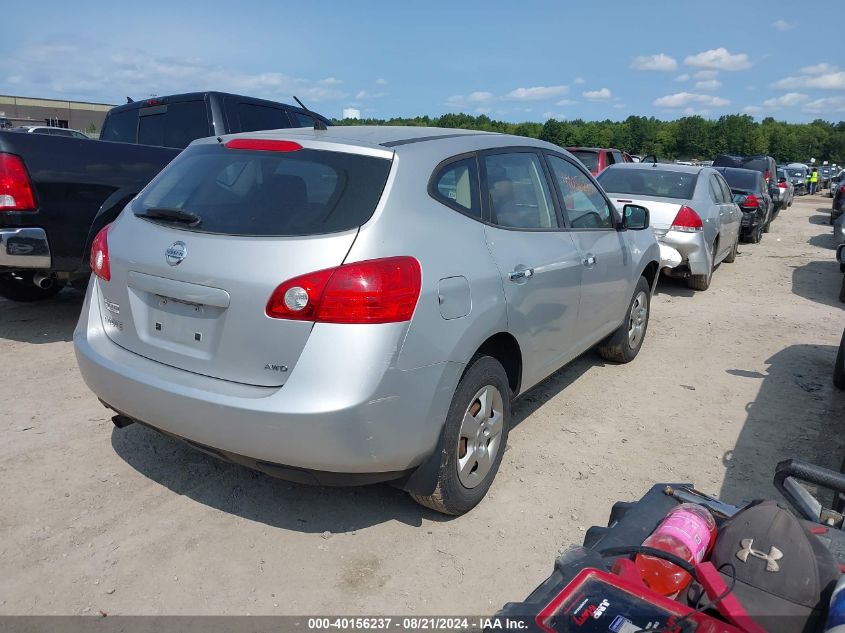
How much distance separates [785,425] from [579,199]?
6.93ft

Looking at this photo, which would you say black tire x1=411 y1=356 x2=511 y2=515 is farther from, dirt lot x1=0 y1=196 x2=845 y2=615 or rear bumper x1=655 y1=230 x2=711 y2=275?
rear bumper x1=655 y1=230 x2=711 y2=275

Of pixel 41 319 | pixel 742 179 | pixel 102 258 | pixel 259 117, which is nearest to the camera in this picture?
pixel 102 258

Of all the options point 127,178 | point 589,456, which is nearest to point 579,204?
point 589,456

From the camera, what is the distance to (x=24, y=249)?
16.2 feet

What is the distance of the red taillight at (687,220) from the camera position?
8.09 metres

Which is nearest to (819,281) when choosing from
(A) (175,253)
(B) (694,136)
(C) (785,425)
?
(C) (785,425)

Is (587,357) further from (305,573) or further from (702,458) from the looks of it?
(305,573)

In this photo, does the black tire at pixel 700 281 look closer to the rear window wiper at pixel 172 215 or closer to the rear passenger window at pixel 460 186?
the rear passenger window at pixel 460 186

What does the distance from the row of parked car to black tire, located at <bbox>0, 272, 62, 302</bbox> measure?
383cm

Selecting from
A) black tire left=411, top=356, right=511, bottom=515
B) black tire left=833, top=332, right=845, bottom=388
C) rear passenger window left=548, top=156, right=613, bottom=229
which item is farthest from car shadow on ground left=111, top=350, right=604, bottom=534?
black tire left=833, top=332, right=845, bottom=388

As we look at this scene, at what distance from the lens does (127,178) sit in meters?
5.61

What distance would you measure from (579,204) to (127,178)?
12.4 feet

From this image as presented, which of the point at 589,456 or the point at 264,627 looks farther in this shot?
the point at 589,456

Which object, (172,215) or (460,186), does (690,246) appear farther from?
(172,215)
